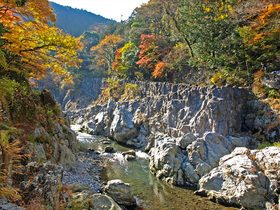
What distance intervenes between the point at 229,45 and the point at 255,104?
698 centimetres

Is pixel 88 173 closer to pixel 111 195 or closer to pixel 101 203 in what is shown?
pixel 111 195

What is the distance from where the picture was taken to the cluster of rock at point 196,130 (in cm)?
1248

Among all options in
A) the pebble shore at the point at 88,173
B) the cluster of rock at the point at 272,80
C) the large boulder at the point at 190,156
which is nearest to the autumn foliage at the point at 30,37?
the pebble shore at the point at 88,173

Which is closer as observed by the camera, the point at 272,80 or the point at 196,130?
the point at 272,80

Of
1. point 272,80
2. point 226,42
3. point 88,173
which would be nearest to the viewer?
point 88,173

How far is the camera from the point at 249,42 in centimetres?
1722

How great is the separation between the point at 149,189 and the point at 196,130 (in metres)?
7.61

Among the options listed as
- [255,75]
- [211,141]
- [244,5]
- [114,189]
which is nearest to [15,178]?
[114,189]

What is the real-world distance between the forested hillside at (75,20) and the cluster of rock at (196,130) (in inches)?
3233

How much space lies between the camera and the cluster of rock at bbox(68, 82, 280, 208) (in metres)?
12.5

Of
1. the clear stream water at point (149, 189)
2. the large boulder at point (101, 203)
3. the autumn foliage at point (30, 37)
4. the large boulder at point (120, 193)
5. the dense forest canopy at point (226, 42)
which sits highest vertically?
the dense forest canopy at point (226, 42)

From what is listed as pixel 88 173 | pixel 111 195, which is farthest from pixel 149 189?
pixel 88 173

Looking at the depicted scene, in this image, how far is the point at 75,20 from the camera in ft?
334

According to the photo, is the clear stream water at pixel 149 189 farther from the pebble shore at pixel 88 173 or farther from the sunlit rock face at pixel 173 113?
the sunlit rock face at pixel 173 113
